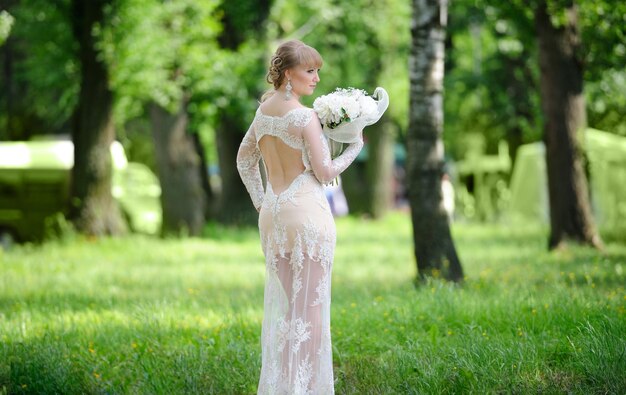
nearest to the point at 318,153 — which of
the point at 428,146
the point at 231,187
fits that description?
the point at 428,146

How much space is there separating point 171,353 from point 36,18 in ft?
47.9

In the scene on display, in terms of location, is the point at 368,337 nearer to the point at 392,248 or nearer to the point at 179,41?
the point at 392,248

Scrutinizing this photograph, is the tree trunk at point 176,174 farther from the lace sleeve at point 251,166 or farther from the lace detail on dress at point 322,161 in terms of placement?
the lace detail on dress at point 322,161

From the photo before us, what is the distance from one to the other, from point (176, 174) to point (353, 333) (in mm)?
13520

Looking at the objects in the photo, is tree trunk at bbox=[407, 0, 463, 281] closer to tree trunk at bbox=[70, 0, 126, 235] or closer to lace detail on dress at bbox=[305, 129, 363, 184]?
lace detail on dress at bbox=[305, 129, 363, 184]

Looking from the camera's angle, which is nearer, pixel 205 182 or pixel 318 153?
pixel 318 153

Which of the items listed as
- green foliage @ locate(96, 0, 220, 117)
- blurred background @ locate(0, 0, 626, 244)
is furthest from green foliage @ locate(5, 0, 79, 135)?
green foliage @ locate(96, 0, 220, 117)

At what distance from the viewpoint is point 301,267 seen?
21.4 ft

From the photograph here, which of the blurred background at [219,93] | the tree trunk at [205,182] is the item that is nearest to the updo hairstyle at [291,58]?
the blurred background at [219,93]

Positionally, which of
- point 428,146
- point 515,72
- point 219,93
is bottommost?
point 428,146

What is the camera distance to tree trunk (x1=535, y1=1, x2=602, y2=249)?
16781mm

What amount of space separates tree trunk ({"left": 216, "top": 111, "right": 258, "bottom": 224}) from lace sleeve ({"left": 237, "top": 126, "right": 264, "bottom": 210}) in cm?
1738

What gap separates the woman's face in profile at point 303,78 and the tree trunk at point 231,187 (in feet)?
59.1

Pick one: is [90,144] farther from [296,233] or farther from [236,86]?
[296,233]
